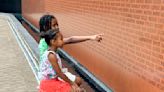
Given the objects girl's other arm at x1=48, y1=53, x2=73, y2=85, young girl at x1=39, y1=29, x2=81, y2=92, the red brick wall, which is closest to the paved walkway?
the red brick wall

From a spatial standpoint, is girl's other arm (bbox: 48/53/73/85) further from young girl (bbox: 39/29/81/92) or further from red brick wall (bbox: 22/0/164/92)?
red brick wall (bbox: 22/0/164/92)

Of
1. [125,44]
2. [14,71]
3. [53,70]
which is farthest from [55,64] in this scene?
[14,71]

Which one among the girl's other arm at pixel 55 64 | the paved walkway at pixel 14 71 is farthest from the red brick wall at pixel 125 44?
the girl's other arm at pixel 55 64

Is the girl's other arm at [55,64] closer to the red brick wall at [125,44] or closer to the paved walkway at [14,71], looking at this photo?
the red brick wall at [125,44]

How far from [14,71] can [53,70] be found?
470 cm

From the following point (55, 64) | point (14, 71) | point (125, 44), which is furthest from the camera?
point (14, 71)

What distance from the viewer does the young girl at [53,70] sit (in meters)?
3.89

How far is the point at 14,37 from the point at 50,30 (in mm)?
10964

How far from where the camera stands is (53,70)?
391 cm

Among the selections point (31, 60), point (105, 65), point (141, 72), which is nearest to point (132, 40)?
point (141, 72)

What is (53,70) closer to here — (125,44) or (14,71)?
(125,44)

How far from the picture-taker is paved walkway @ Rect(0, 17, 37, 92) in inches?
274

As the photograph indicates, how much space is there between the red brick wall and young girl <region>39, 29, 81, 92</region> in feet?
4.53

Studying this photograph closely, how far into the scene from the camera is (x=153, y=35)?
A: 5.05m
